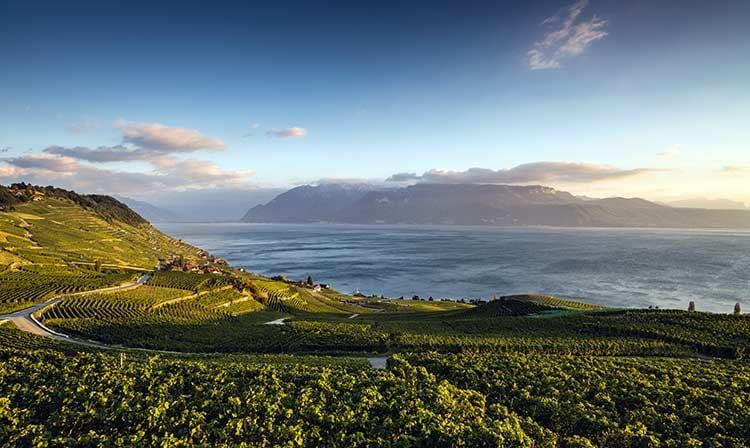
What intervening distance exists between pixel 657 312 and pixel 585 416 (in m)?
37.9

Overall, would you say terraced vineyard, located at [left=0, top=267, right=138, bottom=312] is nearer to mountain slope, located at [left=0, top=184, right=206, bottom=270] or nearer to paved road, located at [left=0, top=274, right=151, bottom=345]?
paved road, located at [left=0, top=274, right=151, bottom=345]

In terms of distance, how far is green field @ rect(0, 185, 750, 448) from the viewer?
1538cm

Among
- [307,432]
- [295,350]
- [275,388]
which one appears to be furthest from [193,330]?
[307,432]

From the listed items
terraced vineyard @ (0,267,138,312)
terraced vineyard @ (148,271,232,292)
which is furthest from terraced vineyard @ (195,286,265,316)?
terraced vineyard @ (0,267,138,312)

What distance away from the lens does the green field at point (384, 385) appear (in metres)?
15.4

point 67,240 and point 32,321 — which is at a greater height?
point 67,240

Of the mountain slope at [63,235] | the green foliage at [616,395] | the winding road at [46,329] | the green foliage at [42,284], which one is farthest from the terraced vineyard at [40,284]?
the green foliage at [616,395]

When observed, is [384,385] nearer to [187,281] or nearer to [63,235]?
[187,281]

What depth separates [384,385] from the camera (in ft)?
67.7

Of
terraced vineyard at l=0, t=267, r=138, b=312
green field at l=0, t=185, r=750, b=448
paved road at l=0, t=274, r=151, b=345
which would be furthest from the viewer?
terraced vineyard at l=0, t=267, r=138, b=312

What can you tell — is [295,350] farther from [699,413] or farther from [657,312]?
[657,312]

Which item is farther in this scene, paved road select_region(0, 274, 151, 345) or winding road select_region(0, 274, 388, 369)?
paved road select_region(0, 274, 151, 345)

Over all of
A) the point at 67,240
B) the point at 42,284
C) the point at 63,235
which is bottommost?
the point at 42,284

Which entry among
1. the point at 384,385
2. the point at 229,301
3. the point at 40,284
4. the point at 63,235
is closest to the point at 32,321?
the point at 40,284
